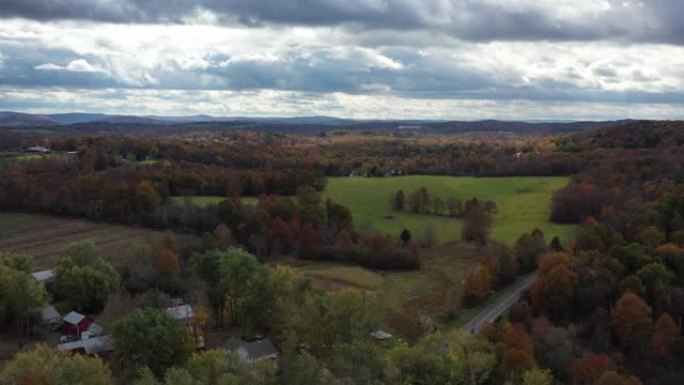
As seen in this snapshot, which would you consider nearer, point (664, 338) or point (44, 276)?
point (664, 338)

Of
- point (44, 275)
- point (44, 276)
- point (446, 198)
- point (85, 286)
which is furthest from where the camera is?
point (446, 198)

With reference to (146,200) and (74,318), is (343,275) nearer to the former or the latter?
(74,318)

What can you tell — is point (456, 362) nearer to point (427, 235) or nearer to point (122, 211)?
point (427, 235)

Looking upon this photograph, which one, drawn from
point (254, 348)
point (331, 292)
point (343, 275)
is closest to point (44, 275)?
point (331, 292)

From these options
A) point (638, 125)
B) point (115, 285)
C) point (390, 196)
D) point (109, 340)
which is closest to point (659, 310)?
point (109, 340)

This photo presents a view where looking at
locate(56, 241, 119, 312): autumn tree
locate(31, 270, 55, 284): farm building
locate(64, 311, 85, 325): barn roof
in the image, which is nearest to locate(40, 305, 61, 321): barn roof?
locate(64, 311, 85, 325): barn roof

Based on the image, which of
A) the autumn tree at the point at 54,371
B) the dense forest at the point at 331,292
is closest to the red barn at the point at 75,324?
the dense forest at the point at 331,292

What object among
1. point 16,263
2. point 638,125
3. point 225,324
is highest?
point 638,125
